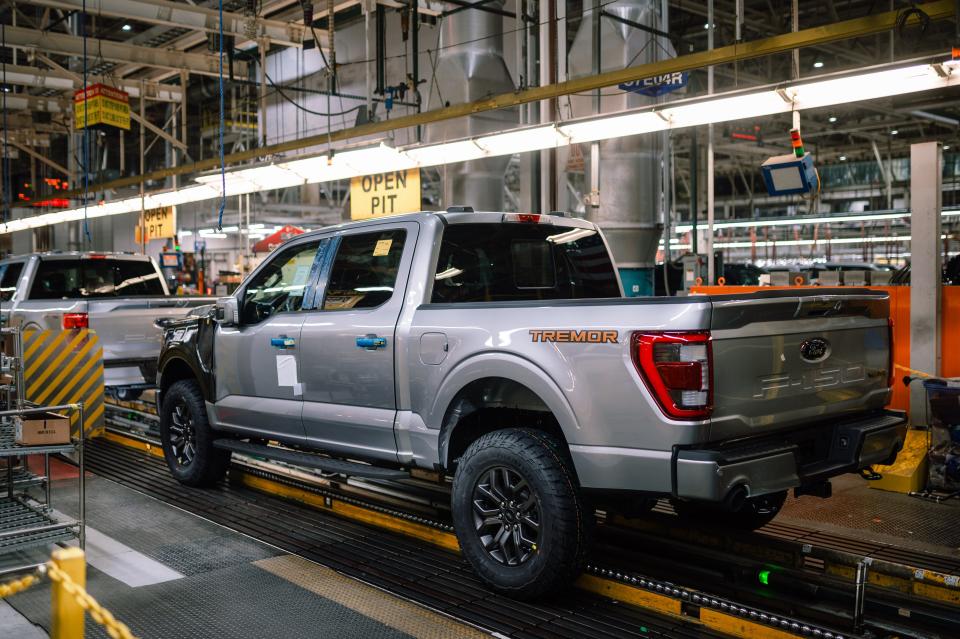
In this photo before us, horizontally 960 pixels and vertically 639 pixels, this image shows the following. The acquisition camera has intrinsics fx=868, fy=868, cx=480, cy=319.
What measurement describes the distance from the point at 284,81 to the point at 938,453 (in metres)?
14.6

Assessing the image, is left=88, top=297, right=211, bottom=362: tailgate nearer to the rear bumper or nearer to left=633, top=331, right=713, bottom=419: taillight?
left=633, top=331, right=713, bottom=419: taillight

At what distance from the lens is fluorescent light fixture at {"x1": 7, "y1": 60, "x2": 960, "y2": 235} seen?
6.27m

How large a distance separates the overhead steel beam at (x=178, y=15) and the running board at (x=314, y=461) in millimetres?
7820

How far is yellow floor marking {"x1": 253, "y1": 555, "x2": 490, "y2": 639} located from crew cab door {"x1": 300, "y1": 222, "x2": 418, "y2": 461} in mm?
695

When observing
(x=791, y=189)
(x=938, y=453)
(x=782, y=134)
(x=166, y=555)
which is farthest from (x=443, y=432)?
(x=782, y=134)

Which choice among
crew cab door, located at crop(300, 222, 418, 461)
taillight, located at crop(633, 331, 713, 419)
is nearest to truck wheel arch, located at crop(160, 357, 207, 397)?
crew cab door, located at crop(300, 222, 418, 461)

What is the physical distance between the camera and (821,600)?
3.91 m

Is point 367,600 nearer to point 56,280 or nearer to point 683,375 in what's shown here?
point 683,375

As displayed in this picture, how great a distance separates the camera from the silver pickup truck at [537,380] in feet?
11.6

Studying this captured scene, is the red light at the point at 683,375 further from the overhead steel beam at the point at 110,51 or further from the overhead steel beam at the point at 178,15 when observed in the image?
the overhead steel beam at the point at 110,51

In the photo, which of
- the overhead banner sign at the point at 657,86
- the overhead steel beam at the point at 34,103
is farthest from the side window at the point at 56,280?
the overhead steel beam at the point at 34,103

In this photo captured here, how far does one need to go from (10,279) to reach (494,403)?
8023 millimetres

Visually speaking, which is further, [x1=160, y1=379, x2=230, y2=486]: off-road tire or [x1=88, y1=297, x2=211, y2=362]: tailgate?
[x1=88, y1=297, x2=211, y2=362]: tailgate

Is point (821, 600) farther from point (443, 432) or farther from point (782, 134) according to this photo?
point (782, 134)
